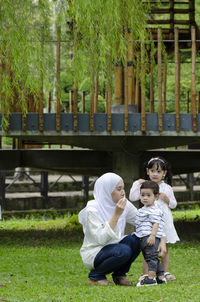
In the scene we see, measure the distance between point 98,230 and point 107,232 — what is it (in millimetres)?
109

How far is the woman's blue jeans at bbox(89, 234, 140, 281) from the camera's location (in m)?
5.71

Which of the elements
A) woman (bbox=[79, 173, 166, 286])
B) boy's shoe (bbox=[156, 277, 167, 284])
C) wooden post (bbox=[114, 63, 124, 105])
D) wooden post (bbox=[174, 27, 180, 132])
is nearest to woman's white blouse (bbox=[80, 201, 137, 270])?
woman (bbox=[79, 173, 166, 286])

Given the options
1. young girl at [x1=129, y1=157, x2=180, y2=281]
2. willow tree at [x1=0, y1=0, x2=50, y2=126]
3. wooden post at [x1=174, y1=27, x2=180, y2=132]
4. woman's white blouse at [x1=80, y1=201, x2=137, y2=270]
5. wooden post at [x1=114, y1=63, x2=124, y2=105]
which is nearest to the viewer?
woman's white blouse at [x1=80, y1=201, x2=137, y2=270]

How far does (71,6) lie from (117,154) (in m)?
5.15

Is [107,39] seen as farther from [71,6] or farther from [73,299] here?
[73,299]

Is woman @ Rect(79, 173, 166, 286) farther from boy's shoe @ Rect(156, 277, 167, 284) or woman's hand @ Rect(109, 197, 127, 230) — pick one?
boy's shoe @ Rect(156, 277, 167, 284)

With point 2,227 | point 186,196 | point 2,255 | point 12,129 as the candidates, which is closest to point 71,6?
point 12,129

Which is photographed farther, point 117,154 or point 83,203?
point 83,203

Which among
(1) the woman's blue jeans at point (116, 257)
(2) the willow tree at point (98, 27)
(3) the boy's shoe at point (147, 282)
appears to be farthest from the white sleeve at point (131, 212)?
(2) the willow tree at point (98, 27)

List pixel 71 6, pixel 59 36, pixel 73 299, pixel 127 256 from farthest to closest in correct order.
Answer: pixel 59 36
pixel 71 6
pixel 127 256
pixel 73 299

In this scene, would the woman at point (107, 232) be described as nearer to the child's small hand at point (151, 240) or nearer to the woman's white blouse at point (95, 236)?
the woman's white blouse at point (95, 236)

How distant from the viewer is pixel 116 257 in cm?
570

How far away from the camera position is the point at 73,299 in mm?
5254

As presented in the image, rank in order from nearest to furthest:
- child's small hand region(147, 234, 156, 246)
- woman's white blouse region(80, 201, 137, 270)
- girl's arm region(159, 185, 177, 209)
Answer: woman's white blouse region(80, 201, 137, 270) < child's small hand region(147, 234, 156, 246) < girl's arm region(159, 185, 177, 209)
